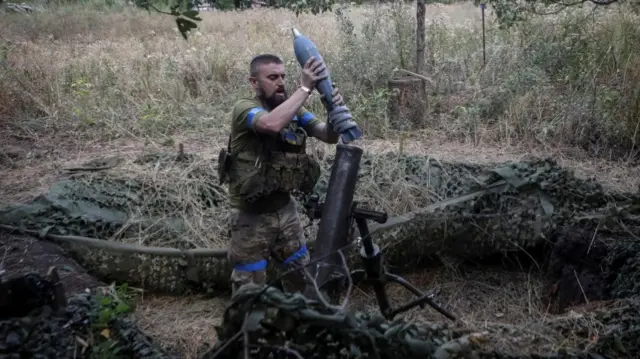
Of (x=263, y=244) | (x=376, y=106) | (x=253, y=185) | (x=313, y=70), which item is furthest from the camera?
(x=376, y=106)

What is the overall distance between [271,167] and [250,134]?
22 cm

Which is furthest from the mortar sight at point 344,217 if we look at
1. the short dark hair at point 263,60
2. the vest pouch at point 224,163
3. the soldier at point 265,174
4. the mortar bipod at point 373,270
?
the short dark hair at point 263,60

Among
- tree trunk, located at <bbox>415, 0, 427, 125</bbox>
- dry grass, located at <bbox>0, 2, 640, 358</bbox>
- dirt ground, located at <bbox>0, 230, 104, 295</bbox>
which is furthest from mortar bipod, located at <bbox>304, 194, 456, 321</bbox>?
tree trunk, located at <bbox>415, 0, 427, 125</bbox>

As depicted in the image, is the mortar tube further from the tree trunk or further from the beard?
the tree trunk

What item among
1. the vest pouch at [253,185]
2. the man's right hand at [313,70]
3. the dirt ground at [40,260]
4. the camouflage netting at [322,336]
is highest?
the man's right hand at [313,70]

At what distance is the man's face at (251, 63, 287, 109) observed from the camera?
3.39 m

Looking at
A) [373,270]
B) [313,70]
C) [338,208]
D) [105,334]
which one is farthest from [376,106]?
[105,334]

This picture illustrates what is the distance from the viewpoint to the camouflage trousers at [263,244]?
138 inches

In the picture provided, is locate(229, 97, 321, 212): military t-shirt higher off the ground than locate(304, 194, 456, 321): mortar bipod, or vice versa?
locate(229, 97, 321, 212): military t-shirt

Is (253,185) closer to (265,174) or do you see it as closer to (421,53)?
(265,174)

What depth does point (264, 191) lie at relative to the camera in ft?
11.1

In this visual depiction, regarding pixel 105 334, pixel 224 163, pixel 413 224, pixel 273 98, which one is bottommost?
pixel 413 224

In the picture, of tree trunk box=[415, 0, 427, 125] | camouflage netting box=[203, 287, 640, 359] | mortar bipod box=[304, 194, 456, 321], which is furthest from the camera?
tree trunk box=[415, 0, 427, 125]

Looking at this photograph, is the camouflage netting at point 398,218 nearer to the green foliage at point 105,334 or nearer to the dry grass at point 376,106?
the dry grass at point 376,106
